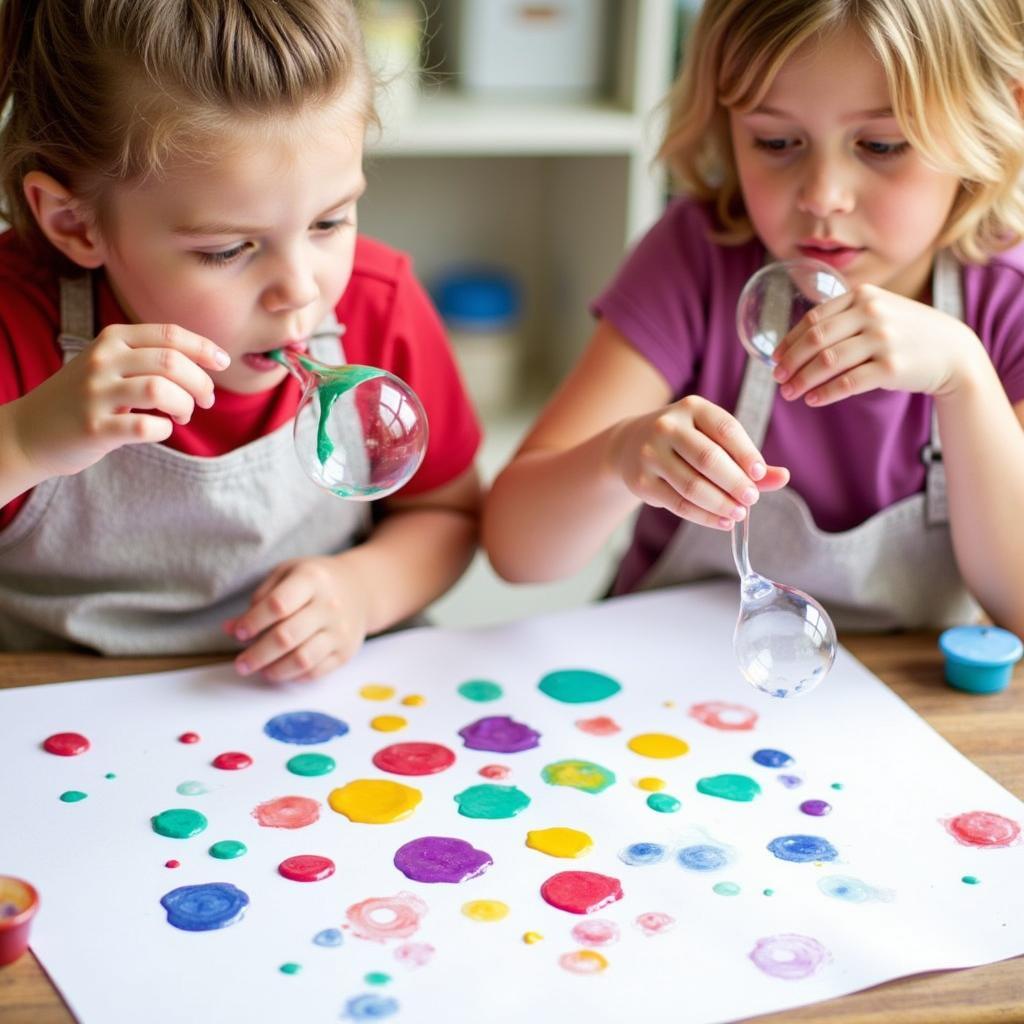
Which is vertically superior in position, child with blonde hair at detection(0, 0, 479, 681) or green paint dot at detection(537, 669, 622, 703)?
child with blonde hair at detection(0, 0, 479, 681)

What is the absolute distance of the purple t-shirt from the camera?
95 centimetres

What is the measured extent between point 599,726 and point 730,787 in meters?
0.09

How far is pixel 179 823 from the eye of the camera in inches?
26.1

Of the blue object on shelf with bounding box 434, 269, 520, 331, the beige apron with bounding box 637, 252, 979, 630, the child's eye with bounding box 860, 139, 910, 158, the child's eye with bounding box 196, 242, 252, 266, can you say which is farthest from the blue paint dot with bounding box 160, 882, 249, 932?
the blue object on shelf with bounding box 434, 269, 520, 331

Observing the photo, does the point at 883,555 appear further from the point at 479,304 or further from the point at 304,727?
the point at 479,304

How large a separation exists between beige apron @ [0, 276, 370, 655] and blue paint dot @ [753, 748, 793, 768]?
1.11 feet

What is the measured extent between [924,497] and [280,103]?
1.61 ft

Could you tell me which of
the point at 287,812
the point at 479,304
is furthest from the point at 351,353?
the point at 479,304

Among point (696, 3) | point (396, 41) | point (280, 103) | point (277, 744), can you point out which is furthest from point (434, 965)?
point (696, 3)

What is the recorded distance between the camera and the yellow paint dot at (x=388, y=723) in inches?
30.1

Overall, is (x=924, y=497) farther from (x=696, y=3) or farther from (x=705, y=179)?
(x=696, y=3)

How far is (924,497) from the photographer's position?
0.95 m

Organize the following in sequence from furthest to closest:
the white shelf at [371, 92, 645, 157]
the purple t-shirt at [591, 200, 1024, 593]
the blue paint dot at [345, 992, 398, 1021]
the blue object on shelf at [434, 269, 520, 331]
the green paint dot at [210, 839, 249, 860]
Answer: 1. the blue object on shelf at [434, 269, 520, 331]
2. the white shelf at [371, 92, 645, 157]
3. the purple t-shirt at [591, 200, 1024, 593]
4. the green paint dot at [210, 839, 249, 860]
5. the blue paint dot at [345, 992, 398, 1021]

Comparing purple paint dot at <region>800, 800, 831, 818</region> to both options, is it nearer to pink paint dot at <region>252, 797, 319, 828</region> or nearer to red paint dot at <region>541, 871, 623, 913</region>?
red paint dot at <region>541, 871, 623, 913</region>
